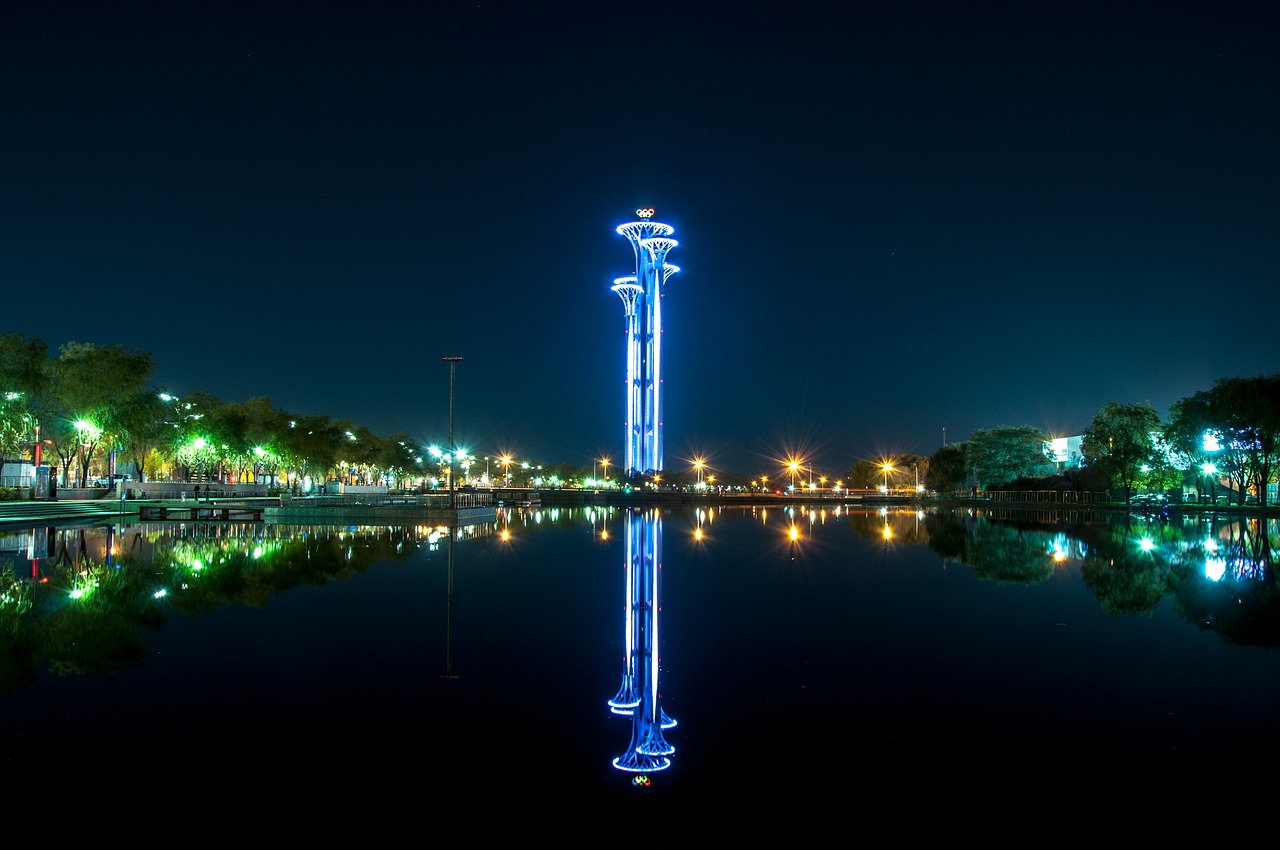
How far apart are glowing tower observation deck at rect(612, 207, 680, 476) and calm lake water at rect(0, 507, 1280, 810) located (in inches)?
2512

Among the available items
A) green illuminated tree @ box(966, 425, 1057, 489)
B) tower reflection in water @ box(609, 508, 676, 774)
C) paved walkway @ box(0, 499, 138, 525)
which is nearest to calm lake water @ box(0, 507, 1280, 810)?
tower reflection in water @ box(609, 508, 676, 774)

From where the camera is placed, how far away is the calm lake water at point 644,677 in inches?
275

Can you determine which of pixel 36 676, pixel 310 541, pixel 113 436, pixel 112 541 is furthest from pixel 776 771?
pixel 113 436

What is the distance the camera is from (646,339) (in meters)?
85.8

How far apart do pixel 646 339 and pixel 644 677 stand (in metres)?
76.4

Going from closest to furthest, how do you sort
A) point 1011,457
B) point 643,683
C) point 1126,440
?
point 643,683
point 1126,440
point 1011,457

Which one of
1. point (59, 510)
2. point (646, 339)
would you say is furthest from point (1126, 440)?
point (59, 510)

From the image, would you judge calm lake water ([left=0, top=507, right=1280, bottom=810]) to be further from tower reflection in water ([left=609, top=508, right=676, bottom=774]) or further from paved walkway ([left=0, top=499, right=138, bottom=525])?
paved walkway ([left=0, top=499, right=138, bottom=525])

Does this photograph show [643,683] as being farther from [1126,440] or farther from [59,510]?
[1126,440]

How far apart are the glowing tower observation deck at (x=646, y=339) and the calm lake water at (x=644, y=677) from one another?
6381 centimetres

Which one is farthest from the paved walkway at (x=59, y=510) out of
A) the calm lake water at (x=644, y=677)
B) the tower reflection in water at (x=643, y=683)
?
the tower reflection in water at (x=643, y=683)

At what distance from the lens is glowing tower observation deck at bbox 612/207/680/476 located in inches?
3346

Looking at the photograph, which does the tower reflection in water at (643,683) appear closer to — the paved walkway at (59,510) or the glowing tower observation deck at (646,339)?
the paved walkway at (59,510)

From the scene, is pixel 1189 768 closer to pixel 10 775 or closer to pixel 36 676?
pixel 10 775
